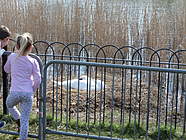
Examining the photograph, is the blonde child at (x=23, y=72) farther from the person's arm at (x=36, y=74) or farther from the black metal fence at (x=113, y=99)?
the black metal fence at (x=113, y=99)

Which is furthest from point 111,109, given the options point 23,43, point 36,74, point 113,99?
point 23,43

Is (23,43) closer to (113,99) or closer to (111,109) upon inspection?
(113,99)

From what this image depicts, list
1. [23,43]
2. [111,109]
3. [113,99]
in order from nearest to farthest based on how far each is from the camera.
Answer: [23,43]
[113,99]
[111,109]

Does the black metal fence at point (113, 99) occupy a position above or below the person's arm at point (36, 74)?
below

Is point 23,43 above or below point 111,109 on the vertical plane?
above

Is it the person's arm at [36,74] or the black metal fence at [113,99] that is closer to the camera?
the person's arm at [36,74]

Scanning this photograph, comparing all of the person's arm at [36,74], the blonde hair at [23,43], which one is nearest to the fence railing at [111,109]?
the person's arm at [36,74]

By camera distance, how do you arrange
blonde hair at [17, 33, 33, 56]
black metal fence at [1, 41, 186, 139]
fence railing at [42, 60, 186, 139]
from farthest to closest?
black metal fence at [1, 41, 186, 139], fence railing at [42, 60, 186, 139], blonde hair at [17, 33, 33, 56]

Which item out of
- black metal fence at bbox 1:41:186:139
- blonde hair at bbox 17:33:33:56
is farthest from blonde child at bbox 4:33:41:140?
black metal fence at bbox 1:41:186:139

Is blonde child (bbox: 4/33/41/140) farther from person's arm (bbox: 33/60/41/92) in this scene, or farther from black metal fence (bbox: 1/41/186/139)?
black metal fence (bbox: 1/41/186/139)

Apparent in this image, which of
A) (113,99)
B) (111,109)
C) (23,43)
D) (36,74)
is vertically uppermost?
(23,43)

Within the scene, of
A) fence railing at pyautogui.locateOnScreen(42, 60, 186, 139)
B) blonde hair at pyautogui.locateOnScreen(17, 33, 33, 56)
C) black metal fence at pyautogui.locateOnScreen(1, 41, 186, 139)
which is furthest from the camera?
black metal fence at pyautogui.locateOnScreen(1, 41, 186, 139)

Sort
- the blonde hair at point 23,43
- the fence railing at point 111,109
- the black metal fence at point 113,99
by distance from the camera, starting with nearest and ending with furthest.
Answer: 1. the blonde hair at point 23,43
2. the fence railing at point 111,109
3. the black metal fence at point 113,99

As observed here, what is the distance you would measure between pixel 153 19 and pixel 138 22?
1.85 feet
